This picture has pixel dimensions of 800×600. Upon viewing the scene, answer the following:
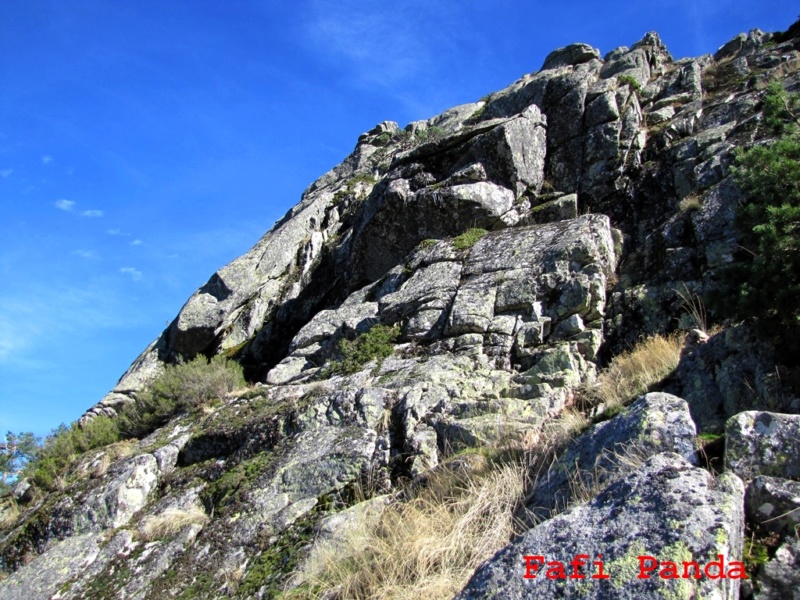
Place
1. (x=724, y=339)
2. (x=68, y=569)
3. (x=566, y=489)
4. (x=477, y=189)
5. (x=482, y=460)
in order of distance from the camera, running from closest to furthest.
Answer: (x=566, y=489)
(x=482, y=460)
(x=724, y=339)
(x=68, y=569)
(x=477, y=189)

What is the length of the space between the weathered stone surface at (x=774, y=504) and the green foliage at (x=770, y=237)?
3.21 m

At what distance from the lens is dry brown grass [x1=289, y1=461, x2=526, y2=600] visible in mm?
5203

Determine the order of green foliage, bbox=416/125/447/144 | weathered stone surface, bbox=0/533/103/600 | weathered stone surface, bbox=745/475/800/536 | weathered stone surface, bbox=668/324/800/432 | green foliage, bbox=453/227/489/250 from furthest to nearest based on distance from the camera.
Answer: green foliage, bbox=416/125/447/144 → green foliage, bbox=453/227/489/250 → weathered stone surface, bbox=0/533/103/600 → weathered stone surface, bbox=668/324/800/432 → weathered stone surface, bbox=745/475/800/536

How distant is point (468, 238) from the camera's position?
14.9 m

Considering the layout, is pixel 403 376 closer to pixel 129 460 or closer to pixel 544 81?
pixel 129 460

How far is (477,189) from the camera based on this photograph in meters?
16.5

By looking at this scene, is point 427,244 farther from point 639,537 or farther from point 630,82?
point 639,537

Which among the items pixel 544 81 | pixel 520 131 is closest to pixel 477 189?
pixel 520 131

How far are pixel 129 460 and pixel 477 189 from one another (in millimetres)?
10662

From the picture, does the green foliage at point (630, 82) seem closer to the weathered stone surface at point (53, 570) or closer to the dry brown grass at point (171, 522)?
the dry brown grass at point (171, 522)

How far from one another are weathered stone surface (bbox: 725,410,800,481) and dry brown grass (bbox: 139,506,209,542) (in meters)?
6.79

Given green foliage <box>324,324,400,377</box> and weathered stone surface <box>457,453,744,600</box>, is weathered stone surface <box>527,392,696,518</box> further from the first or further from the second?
green foliage <box>324,324,400,377</box>

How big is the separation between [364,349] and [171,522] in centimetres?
460

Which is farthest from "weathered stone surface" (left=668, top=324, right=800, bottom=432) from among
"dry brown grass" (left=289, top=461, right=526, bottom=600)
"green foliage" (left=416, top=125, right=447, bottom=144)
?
"green foliage" (left=416, top=125, right=447, bottom=144)
